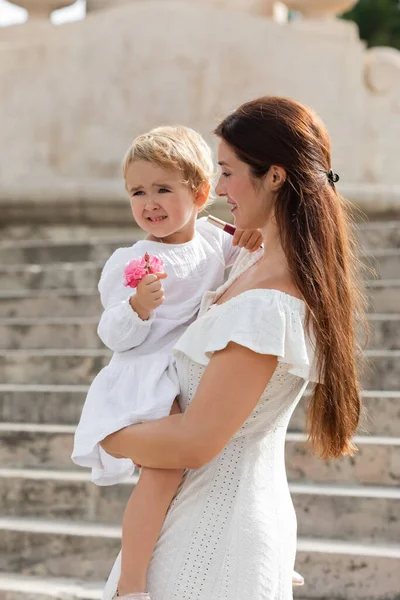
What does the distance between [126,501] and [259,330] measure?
231 cm

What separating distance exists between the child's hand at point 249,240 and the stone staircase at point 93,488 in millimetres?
1714

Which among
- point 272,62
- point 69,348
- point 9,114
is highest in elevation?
point 272,62

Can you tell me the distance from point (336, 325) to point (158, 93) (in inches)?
264

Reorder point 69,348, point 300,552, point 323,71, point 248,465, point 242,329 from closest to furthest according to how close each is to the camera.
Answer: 1. point 242,329
2. point 248,465
3. point 300,552
4. point 69,348
5. point 323,71

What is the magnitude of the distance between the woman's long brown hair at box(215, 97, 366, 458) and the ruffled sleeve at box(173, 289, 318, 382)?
38mm

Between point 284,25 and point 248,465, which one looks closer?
point 248,465

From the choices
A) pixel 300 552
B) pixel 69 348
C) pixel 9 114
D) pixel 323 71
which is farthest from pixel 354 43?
pixel 300 552

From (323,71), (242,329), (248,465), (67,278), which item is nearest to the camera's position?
(242,329)

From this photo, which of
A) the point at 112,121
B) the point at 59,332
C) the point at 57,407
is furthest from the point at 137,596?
the point at 112,121

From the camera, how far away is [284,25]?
8094mm

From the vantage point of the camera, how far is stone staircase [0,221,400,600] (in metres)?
3.36

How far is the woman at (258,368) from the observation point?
1.59 meters

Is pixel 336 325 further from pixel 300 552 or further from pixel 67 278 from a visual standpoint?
pixel 67 278

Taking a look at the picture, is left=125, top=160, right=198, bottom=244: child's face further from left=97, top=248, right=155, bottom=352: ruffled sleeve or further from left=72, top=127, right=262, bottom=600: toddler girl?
left=97, top=248, right=155, bottom=352: ruffled sleeve
